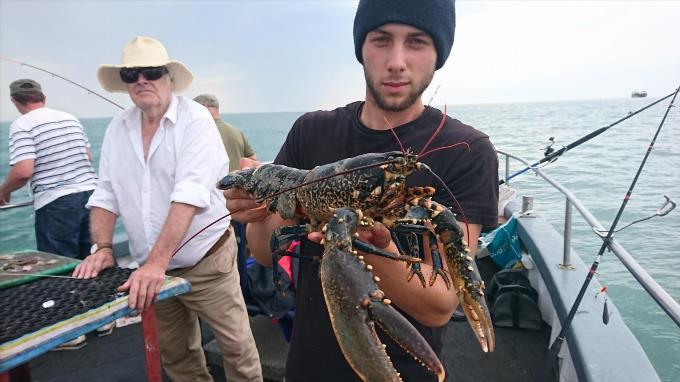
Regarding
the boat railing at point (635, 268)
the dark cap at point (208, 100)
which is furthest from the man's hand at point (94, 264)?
the dark cap at point (208, 100)

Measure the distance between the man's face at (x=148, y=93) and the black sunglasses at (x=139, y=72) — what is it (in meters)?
0.02

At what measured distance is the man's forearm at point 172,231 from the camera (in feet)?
8.21

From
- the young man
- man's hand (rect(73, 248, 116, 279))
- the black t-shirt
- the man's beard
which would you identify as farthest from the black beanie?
man's hand (rect(73, 248, 116, 279))

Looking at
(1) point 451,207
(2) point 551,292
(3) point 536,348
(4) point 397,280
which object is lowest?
(3) point 536,348

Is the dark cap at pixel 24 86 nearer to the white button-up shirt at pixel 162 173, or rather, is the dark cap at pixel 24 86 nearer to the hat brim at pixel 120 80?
the hat brim at pixel 120 80

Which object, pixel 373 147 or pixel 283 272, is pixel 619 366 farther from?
pixel 283 272

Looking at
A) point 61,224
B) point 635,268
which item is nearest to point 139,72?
→ point 61,224

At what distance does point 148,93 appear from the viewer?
2.84m

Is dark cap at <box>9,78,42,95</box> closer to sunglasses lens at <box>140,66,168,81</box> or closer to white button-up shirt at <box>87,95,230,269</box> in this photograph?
white button-up shirt at <box>87,95,230,269</box>

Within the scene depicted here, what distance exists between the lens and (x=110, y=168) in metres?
2.87

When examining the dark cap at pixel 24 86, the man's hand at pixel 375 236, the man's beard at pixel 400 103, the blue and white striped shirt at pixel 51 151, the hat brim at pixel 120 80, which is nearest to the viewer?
the man's hand at pixel 375 236

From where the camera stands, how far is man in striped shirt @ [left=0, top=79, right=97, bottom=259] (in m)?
3.88

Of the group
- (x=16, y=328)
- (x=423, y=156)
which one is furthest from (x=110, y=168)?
(x=423, y=156)

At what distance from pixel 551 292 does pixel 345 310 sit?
2577 millimetres
